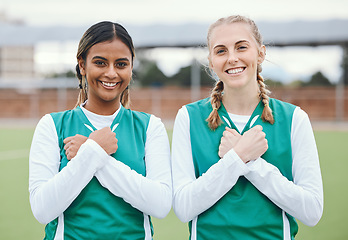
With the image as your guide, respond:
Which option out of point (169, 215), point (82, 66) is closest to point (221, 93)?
point (82, 66)

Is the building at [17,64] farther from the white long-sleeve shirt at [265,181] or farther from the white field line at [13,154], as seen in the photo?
the white long-sleeve shirt at [265,181]

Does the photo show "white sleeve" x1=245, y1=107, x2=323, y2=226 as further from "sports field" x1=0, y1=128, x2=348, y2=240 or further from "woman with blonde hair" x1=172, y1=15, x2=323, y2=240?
"sports field" x1=0, y1=128, x2=348, y2=240

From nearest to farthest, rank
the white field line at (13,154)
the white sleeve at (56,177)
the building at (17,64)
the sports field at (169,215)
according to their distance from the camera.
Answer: the white sleeve at (56,177), the sports field at (169,215), the white field line at (13,154), the building at (17,64)

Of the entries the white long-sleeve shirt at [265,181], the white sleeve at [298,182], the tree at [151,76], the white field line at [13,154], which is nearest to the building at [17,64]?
the tree at [151,76]

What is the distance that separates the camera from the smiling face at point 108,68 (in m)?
1.80

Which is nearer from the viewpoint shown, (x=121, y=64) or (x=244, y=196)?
(x=244, y=196)

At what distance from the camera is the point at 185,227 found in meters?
4.12

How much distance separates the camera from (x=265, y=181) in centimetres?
168

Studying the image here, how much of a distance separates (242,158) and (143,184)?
39 cm

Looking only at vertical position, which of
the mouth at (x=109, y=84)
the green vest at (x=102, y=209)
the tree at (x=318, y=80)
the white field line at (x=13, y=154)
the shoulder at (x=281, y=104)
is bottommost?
the white field line at (x=13, y=154)

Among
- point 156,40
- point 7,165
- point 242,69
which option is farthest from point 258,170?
point 156,40

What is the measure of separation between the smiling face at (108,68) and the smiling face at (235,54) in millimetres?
368

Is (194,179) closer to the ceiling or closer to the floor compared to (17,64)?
closer to the floor

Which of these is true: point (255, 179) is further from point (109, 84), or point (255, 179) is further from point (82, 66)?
point (82, 66)
